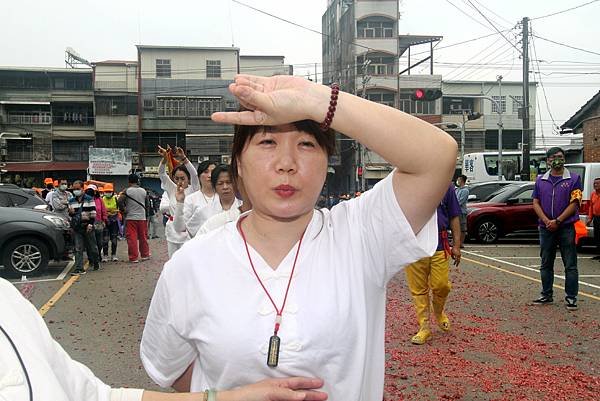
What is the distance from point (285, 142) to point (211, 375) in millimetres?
743

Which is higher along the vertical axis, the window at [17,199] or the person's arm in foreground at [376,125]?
the person's arm in foreground at [376,125]

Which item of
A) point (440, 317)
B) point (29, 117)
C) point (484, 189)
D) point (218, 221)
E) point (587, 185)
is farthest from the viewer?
point (29, 117)

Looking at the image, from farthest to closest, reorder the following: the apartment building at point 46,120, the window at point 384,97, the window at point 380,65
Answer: the apartment building at point 46,120, the window at point 384,97, the window at point 380,65

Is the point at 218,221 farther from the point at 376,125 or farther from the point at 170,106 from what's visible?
the point at 170,106

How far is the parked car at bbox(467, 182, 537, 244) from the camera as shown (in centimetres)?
1590

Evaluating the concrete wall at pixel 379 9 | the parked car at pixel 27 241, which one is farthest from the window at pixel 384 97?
the parked car at pixel 27 241

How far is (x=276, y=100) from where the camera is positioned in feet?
5.01

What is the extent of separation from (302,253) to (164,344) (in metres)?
0.55

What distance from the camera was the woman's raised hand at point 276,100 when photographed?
1.53 metres

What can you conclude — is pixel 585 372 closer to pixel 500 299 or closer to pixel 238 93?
pixel 500 299

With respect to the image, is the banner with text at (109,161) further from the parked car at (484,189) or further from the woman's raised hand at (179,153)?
the woman's raised hand at (179,153)

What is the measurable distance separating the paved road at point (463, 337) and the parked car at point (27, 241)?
0.36m

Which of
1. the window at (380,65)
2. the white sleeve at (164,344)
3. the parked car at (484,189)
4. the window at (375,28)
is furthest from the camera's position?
the window at (380,65)

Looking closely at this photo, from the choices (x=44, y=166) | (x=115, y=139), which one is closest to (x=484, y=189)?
(x=115, y=139)
